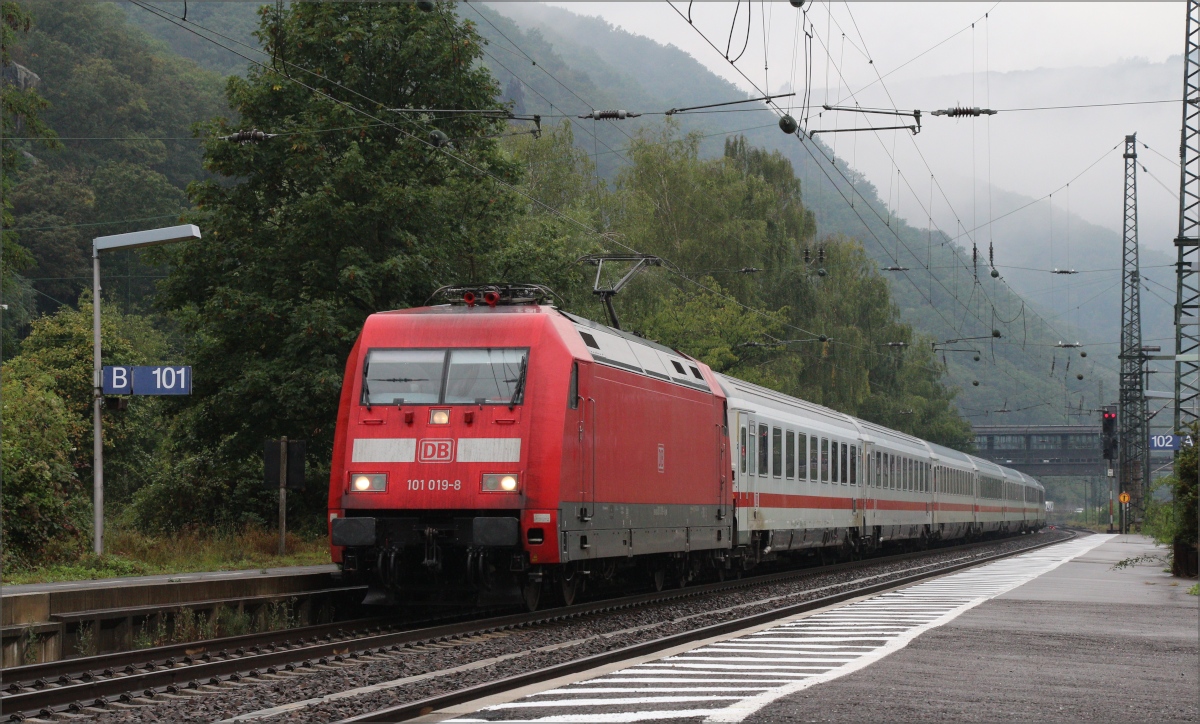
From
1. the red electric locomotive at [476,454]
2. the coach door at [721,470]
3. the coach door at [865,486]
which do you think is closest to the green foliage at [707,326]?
the coach door at [865,486]

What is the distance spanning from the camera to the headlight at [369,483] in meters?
15.7

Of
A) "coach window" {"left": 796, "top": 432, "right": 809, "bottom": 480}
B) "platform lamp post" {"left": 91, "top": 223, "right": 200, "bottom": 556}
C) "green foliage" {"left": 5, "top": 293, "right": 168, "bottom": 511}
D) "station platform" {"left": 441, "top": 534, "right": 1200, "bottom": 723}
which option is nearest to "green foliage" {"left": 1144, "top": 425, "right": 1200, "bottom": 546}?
"station platform" {"left": 441, "top": 534, "right": 1200, "bottom": 723}

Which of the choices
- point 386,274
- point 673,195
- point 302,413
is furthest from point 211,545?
point 673,195

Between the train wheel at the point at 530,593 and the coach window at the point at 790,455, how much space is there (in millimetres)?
11411

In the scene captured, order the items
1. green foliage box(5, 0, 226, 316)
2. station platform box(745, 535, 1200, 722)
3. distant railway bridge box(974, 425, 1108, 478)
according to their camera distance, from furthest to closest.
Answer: distant railway bridge box(974, 425, 1108, 478) < green foliage box(5, 0, 226, 316) < station platform box(745, 535, 1200, 722)

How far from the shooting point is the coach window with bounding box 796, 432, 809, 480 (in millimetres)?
28125

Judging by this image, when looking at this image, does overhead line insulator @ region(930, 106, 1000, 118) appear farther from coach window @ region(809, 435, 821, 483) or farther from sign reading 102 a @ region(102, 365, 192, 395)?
sign reading 102 a @ region(102, 365, 192, 395)

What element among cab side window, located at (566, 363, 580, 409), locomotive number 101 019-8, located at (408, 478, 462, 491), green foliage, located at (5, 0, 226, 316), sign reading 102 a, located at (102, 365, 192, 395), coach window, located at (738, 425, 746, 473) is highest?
green foliage, located at (5, 0, 226, 316)

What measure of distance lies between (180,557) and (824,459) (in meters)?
13.8

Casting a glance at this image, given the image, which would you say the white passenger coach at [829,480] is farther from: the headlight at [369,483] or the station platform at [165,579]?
the headlight at [369,483]

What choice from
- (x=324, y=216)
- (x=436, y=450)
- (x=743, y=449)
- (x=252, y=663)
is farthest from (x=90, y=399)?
(x=252, y=663)

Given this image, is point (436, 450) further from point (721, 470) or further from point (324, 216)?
point (324, 216)

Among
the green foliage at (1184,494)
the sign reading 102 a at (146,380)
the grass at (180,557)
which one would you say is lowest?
the grass at (180,557)

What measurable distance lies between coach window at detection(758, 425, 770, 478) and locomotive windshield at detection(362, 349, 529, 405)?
10370 mm
